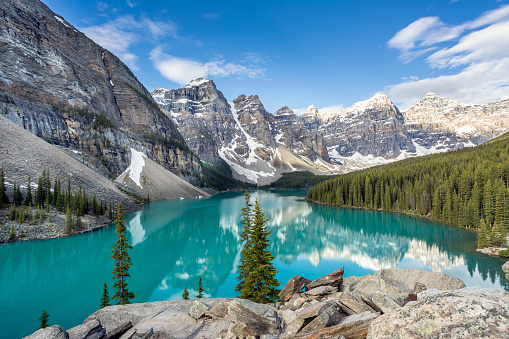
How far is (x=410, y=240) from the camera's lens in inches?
1613

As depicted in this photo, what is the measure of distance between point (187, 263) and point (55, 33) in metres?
133

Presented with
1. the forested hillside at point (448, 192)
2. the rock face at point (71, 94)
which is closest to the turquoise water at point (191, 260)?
the forested hillside at point (448, 192)

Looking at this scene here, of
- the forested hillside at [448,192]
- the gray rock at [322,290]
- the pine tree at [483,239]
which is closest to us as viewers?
the gray rock at [322,290]

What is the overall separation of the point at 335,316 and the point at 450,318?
431cm

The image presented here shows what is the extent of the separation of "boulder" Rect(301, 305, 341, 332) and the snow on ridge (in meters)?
97.8

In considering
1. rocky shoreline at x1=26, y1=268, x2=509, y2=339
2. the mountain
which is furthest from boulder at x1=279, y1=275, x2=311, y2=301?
the mountain

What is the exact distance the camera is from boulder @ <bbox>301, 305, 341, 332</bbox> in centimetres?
752

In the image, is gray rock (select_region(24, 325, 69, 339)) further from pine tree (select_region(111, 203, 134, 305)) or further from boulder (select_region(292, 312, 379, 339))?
pine tree (select_region(111, 203, 134, 305))

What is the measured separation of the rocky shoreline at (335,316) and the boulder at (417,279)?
4 cm

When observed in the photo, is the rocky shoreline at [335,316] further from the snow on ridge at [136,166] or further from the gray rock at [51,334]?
the snow on ridge at [136,166]

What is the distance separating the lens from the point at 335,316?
7863 mm

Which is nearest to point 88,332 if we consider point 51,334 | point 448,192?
point 51,334

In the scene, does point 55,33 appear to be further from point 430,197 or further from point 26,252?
point 430,197

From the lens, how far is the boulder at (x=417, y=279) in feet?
40.7
